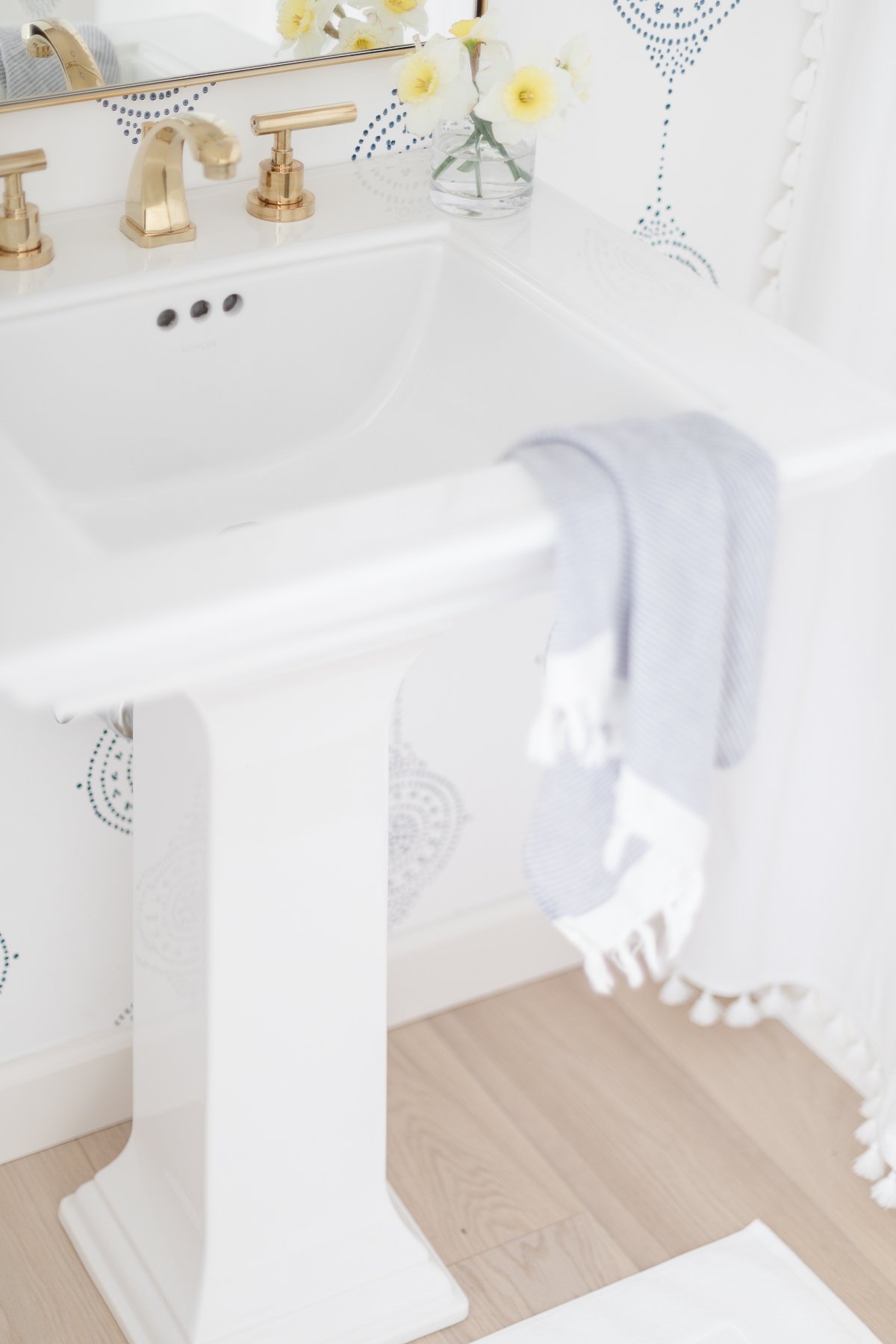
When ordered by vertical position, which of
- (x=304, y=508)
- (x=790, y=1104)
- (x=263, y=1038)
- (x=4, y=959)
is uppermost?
(x=304, y=508)

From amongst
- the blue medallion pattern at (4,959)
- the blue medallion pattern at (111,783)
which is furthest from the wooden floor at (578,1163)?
the blue medallion pattern at (111,783)

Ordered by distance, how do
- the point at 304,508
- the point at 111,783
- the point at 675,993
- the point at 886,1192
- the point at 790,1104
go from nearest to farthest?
the point at 304,508 < the point at 111,783 < the point at 886,1192 < the point at 790,1104 < the point at 675,993

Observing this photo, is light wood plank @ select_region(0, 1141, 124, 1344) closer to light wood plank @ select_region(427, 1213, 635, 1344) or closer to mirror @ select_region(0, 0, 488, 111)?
light wood plank @ select_region(427, 1213, 635, 1344)

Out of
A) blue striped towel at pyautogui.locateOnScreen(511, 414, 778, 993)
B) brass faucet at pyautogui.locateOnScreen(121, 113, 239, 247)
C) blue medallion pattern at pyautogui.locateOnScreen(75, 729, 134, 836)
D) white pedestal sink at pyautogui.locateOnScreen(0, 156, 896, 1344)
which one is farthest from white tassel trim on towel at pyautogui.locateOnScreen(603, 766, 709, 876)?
blue medallion pattern at pyautogui.locateOnScreen(75, 729, 134, 836)

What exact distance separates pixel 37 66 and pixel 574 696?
0.68 metres

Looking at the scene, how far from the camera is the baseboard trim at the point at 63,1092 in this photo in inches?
66.5

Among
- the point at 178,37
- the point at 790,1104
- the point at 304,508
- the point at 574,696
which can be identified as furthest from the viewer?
the point at 790,1104

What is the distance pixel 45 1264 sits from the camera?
1.60 metres

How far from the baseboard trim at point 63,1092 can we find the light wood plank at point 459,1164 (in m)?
0.32

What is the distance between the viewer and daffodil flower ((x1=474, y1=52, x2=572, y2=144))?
1.24 metres

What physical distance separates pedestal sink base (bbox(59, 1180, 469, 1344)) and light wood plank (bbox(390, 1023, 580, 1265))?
0.07 metres

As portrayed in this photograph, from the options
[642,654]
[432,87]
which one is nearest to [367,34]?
[432,87]

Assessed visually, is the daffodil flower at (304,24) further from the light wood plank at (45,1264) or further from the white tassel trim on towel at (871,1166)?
the white tassel trim on towel at (871,1166)

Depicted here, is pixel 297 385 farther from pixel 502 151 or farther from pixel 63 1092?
pixel 63 1092
